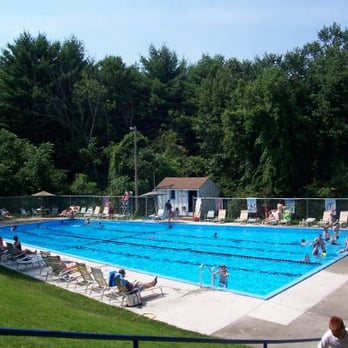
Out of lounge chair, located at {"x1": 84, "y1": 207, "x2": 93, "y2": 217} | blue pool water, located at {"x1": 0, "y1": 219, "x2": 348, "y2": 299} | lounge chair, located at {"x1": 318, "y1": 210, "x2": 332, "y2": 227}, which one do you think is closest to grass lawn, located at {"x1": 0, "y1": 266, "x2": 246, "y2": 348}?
blue pool water, located at {"x1": 0, "y1": 219, "x2": 348, "y2": 299}

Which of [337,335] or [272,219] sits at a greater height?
[337,335]

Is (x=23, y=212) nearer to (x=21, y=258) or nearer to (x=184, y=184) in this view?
(x=184, y=184)

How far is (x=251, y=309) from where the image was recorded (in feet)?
37.7

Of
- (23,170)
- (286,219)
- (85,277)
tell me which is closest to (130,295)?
(85,277)

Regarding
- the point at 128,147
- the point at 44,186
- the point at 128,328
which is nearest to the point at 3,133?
the point at 44,186

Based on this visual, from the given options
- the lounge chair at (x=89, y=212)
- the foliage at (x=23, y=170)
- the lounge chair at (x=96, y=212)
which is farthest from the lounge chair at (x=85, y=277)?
the foliage at (x=23, y=170)

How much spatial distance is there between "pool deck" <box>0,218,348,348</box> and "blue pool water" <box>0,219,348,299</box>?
886mm

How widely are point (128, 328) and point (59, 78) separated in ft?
147

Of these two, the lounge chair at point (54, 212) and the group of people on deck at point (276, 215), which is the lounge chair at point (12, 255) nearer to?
the group of people on deck at point (276, 215)

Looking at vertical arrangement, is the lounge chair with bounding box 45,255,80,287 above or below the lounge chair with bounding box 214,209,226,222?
below

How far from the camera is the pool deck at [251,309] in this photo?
32.5ft

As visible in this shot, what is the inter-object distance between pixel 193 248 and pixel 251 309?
1210cm

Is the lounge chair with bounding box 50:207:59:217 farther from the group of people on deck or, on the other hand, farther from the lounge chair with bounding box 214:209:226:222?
the group of people on deck

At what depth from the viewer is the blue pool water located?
17500mm
